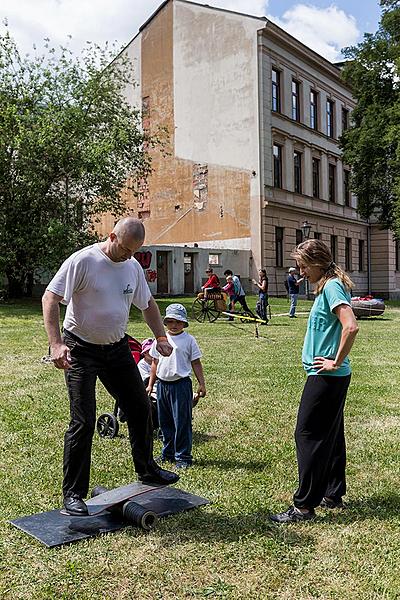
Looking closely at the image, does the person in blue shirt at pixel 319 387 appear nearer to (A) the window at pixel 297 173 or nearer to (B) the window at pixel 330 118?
(A) the window at pixel 297 173

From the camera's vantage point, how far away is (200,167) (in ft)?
118

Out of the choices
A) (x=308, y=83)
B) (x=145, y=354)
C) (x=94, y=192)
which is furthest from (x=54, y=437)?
(x=308, y=83)

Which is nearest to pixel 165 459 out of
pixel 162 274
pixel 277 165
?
pixel 162 274

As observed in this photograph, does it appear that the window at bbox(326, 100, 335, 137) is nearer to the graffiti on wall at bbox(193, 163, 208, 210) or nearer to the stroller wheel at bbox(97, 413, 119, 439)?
the graffiti on wall at bbox(193, 163, 208, 210)

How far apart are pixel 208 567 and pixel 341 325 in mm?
1731

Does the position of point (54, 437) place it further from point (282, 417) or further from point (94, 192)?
point (94, 192)

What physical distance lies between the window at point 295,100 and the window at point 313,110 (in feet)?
5.80

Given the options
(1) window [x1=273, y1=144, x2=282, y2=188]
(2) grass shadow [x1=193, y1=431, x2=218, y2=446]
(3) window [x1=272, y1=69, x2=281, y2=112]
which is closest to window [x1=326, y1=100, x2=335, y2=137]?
(3) window [x1=272, y1=69, x2=281, y2=112]

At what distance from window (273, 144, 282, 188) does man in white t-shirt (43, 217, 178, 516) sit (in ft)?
105

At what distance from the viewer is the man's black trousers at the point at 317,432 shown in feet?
14.6

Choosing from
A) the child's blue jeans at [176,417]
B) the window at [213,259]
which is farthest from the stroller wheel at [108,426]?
the window at [213,259]

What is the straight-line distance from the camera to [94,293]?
4520 mm

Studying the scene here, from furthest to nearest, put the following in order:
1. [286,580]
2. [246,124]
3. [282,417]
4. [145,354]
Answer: [246,124], [282,417], [145,354], [286,580]

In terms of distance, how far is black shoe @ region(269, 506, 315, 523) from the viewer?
176 inches
